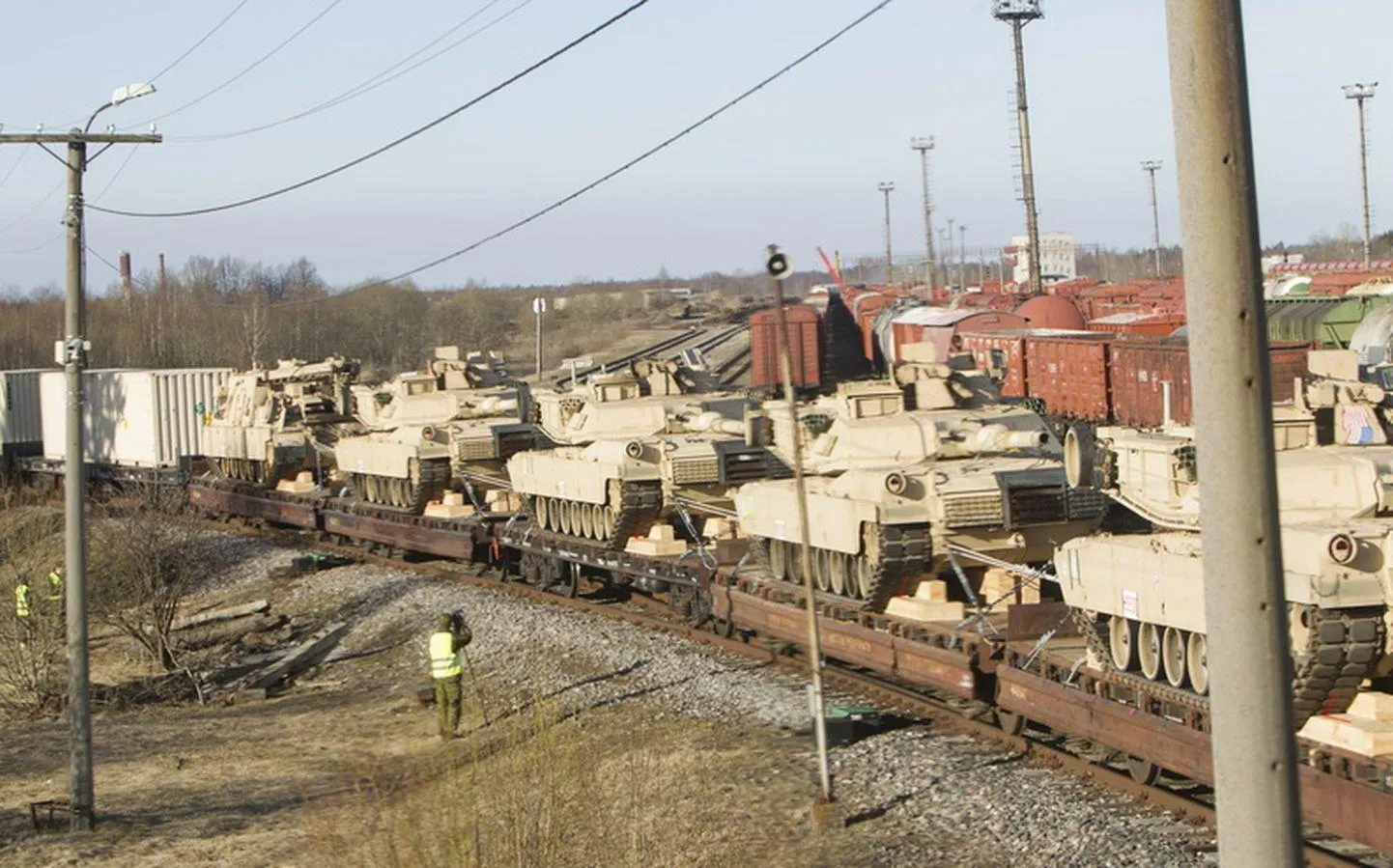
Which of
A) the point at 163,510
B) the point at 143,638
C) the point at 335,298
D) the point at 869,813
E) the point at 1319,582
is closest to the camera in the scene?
the point at 1319,582

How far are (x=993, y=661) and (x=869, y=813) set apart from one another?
108 inches

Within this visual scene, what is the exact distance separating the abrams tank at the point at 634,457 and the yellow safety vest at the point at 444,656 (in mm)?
6187

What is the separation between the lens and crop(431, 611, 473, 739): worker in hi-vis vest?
712 inches

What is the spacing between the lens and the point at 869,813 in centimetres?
1348

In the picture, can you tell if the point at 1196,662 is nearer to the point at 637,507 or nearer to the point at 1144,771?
the point at 1144,771

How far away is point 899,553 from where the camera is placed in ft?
57.6

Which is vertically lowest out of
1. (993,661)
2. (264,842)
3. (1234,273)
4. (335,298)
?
(264,842)

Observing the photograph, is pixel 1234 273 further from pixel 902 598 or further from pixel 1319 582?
pixel 902 598

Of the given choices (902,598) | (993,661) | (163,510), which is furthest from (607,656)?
(163,510)

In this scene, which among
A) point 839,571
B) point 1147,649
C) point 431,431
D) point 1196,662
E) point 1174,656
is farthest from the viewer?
point 431,431

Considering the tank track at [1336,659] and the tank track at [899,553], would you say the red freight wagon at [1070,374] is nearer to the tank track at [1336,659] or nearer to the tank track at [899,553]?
the tank track at [899,553]

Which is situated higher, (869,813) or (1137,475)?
(1137,475)

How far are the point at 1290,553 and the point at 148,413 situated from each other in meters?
38.8

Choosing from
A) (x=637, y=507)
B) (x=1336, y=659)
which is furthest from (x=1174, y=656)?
(x=637, y=507)
